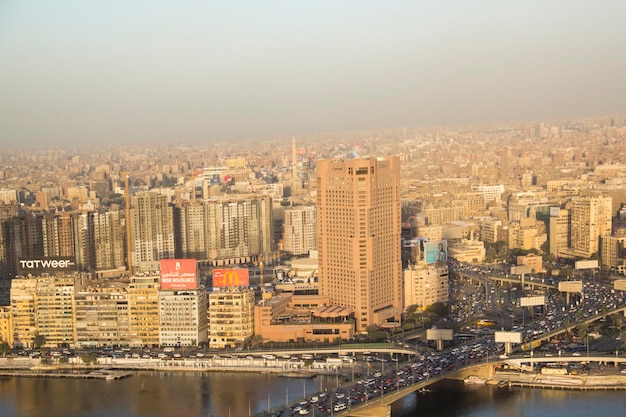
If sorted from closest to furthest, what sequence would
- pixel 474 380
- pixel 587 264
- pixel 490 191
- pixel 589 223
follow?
pixel 474 380 < pixel 587 264 < pixel 589 223 < pixel 490 191

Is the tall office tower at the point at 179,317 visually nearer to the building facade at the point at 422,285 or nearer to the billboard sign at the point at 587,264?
the building facade at the point at 422,285

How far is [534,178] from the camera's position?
2783cm

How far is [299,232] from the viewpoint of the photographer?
74.2ft

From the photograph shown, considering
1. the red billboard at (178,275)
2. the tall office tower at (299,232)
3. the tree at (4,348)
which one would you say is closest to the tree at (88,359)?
the tree at (4,348)

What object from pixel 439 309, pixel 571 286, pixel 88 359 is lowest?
pixel 88 359

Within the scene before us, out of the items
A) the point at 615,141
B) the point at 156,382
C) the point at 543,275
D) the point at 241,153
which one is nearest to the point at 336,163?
the point at 156,382

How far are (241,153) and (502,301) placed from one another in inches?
479

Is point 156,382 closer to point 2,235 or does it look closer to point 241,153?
point 2,235

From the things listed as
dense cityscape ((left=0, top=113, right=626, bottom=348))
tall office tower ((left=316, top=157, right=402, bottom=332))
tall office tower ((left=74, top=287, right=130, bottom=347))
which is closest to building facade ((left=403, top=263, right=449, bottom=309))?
dense cityscape ((left=0, top=113, right=626, bottom=348))

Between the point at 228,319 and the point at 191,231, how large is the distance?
8003 mm

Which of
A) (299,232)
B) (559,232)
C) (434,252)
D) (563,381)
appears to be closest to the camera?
(563,381)

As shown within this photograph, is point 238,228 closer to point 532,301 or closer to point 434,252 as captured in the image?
point 434,252

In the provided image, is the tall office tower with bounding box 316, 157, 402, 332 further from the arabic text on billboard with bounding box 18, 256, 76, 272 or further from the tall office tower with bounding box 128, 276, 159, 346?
the arabic text on billboard with bounding box 18, 256, 76, 272

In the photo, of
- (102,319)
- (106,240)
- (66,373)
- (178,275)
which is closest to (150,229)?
(106,240)
